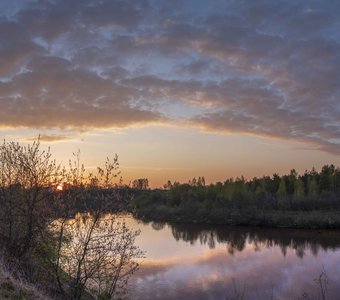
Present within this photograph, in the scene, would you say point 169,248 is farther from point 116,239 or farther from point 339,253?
point 116,239

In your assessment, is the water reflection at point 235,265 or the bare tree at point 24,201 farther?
the water reflection at point 235,265

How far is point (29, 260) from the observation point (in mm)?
14297

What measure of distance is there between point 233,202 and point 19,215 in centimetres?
9261

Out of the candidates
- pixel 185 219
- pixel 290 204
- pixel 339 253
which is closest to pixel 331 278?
pixel 339 253

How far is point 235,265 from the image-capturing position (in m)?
40.5

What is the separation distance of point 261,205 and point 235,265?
201ft

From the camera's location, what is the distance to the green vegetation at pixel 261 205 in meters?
84.1

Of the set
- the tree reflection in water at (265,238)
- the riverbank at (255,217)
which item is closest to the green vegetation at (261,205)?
the riverbank at (255,217)

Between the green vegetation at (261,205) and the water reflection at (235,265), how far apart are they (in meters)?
15.9

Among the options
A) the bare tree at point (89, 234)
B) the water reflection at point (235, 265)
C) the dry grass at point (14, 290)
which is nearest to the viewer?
the dry grass at point (14, 290)

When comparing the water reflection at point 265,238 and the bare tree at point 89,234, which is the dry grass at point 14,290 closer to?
the bare tree at point 89,234

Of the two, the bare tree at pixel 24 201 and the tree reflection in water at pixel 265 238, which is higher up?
the bare tree at pixel 24 201

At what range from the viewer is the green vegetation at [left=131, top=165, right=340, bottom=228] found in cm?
8406

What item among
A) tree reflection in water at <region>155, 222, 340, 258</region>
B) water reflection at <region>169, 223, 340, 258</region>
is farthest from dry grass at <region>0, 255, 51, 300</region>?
water reflection at <region>169, 223, 340, 258</region>
